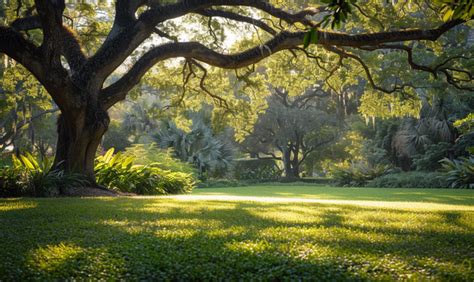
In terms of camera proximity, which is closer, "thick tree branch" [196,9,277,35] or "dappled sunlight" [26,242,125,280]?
"dappled sunlight" [26,242,125,280]

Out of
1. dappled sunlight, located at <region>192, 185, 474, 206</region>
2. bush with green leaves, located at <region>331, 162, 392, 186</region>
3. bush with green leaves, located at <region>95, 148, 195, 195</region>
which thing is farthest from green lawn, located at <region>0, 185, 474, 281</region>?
bush with green leaves, located at <region>331, 162, 392, 186</region>

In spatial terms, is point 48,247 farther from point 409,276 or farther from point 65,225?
point 409,276

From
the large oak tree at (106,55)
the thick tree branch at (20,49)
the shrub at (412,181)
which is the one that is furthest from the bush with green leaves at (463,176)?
the thick tree branch at (20,49)

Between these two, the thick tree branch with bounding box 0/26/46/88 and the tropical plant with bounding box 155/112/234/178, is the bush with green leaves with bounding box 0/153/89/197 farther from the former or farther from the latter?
the tropical plant with bounding box 155/112/234/178

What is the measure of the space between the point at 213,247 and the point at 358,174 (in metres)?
22.0

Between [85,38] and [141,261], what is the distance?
44.8ft

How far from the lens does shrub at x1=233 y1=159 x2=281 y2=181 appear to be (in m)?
34.5

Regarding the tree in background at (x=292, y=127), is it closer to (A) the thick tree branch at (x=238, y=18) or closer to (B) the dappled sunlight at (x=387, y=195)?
(B) the dappled sunlight at (x=387, y=195)

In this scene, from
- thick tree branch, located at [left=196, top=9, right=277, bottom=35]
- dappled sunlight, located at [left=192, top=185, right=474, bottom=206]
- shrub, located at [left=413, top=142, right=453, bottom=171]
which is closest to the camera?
dappled sunlight, located at [left=192, top=185, right=474, bottom=206]

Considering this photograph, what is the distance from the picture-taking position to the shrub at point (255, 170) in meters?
34.5

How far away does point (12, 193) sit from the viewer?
11.0 m

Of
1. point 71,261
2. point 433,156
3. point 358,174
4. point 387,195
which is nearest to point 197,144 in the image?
point 358,174

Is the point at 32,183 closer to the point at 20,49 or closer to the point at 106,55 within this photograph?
Result: the point at 20,49

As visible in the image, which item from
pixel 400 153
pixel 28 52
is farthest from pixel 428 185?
pixel 28 52
